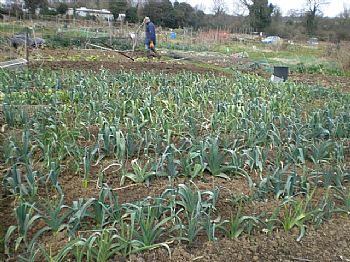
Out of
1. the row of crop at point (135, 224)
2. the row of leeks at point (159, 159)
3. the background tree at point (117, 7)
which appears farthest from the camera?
the background tree at point (117, 7)

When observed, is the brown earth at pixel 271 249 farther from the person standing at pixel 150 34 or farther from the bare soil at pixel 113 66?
the person standing at pixel 150 34

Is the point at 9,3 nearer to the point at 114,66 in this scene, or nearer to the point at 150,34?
the point at 150,34

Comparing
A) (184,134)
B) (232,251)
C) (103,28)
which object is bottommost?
(232,251)

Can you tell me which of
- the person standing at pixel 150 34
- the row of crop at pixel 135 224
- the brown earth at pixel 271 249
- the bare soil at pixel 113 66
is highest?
the person standing at pixel 150 34

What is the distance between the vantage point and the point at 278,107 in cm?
593

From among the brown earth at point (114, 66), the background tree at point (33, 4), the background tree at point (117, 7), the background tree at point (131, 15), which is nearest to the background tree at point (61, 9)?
the background tree at point (33, 4)

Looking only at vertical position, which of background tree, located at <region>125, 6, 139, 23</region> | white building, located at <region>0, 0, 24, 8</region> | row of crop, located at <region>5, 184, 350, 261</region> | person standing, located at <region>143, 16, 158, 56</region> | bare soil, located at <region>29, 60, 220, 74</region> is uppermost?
white building, located at <region>0, 0, 24, 8</region>

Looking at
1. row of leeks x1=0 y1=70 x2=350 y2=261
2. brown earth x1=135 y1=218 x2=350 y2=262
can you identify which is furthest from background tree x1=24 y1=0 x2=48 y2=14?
brown earth x1=135 y1=218 x2=350 y2=262

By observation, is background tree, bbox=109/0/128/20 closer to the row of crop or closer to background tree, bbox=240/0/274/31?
background tree, bbox=240/0/274/31

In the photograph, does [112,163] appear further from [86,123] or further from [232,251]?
[232,251]

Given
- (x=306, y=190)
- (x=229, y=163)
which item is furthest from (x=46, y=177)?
(x=306, y=190)

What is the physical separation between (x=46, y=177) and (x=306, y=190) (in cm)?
222

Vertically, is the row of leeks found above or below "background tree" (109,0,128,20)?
below

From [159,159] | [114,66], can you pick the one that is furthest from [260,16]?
[159,159]
